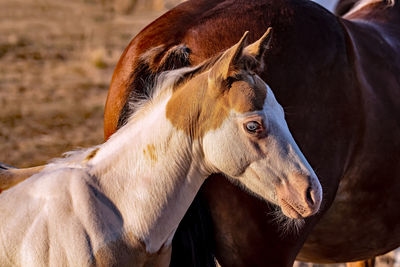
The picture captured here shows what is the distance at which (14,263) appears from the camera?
188 cm

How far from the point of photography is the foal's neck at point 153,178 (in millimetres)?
1898

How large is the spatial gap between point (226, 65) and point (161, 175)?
0.48 metres

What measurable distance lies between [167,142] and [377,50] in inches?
50.5

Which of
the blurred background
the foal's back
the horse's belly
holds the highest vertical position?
the foal's back

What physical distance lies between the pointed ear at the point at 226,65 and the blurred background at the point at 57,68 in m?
2.13

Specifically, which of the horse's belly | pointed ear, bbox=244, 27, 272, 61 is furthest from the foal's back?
the horse's belly

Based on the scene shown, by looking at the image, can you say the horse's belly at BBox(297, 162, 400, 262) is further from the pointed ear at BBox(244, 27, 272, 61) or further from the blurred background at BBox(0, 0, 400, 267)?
the blurred background at BBox(0, 0, 400, 267)

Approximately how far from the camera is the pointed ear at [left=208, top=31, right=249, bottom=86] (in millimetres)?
1754

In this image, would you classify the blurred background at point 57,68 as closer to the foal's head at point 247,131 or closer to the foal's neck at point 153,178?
the foal's head at point 247,131

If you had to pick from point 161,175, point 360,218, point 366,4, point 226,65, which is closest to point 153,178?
point 161,175

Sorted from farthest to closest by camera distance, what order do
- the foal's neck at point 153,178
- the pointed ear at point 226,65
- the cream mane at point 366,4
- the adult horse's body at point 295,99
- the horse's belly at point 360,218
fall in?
1. the cream mane at point 366,4
2. the horse's belly at point 360,218
3. the adult horse's body at point 295,99
4. the foal's neck at point 153,178
5. the pointed ear at point 226,65

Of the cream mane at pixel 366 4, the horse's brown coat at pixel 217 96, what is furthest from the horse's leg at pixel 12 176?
the cream mane at pixel 366 4

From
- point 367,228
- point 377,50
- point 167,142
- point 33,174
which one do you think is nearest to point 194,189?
point 167,142

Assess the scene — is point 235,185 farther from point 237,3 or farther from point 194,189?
point 237,3
